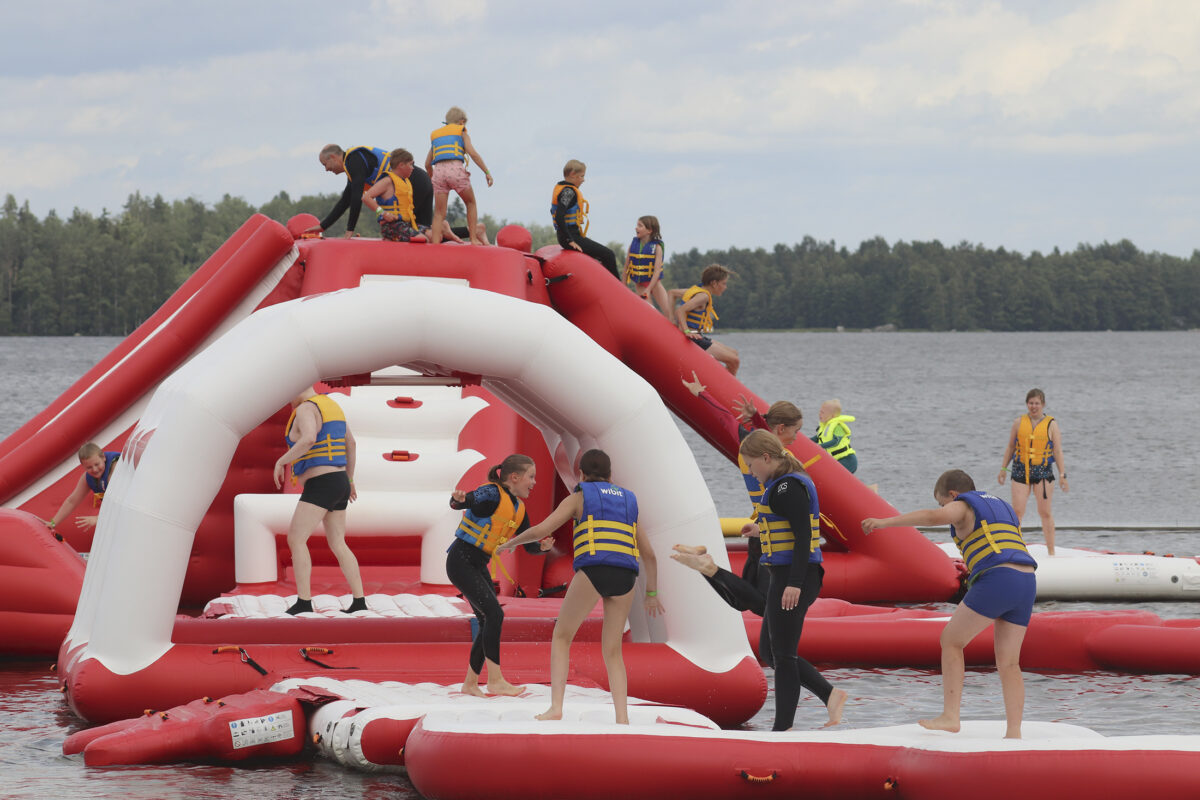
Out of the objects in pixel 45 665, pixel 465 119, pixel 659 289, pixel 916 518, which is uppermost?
pixel 465 119

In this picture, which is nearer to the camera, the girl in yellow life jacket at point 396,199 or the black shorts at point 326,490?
the black shorts at point 326,490

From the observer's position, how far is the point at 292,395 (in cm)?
790

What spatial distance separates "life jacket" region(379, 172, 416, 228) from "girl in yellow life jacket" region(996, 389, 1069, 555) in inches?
202

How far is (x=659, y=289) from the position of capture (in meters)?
13.0

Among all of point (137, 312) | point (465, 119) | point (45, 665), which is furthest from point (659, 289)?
point (137, 312)

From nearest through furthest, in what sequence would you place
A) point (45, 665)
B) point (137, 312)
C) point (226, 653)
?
point (226, 653), point (45, 665), point (137, 312)

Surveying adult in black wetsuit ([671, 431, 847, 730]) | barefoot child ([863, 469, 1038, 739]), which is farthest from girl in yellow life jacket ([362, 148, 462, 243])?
barefoot child ([863, 469, 1038, 739])

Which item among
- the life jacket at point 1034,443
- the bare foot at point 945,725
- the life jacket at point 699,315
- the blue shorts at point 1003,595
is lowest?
the bare foot at point 945,725

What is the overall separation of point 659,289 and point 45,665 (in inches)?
224

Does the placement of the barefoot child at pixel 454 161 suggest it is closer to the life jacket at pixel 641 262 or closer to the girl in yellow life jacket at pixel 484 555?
the life jacket at pixel 641 262

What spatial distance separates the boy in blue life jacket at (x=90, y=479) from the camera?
10594mm

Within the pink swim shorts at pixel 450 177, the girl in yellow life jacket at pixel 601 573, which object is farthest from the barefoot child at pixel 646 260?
the girl in yellow life jacket at pixel 601 573

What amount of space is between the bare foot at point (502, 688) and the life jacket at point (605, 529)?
40.6 inches

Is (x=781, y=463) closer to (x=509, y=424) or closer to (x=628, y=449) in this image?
(x=628, y=449)
